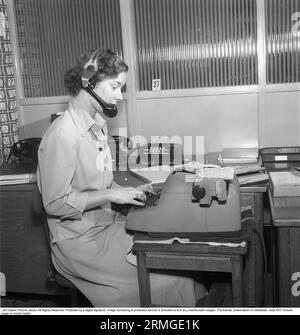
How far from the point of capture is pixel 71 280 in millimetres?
1613

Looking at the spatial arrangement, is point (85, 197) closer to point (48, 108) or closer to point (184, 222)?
point (184, 222)

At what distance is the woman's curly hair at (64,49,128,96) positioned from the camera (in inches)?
64.1

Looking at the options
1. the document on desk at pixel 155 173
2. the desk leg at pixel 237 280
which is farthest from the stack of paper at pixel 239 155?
the desk leg at pixel 237 280

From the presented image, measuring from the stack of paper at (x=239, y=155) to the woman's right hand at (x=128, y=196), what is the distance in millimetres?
854

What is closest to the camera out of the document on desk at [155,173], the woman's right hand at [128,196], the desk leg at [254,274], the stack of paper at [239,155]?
the woman's right hand at [128,196]

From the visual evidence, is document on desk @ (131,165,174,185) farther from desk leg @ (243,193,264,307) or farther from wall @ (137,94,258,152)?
wall @ (137,94,258,152)

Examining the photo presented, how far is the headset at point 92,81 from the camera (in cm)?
161

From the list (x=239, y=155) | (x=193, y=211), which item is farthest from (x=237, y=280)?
(x=239, y=155)

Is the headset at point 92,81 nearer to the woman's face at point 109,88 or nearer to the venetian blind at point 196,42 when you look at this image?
the woman's face at point 109,88

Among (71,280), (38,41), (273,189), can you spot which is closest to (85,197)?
(71,280)

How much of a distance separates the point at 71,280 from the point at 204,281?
1.93 feet

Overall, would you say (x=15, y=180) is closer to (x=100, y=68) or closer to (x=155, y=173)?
(x=155, y=173)

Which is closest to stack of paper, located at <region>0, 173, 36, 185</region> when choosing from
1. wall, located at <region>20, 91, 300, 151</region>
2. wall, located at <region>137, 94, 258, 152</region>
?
wall, located at <region>20, 91, 300, 151</region>

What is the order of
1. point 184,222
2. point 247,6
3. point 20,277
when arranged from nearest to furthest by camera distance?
point 184,222 < point 20,277 < point 247,6
